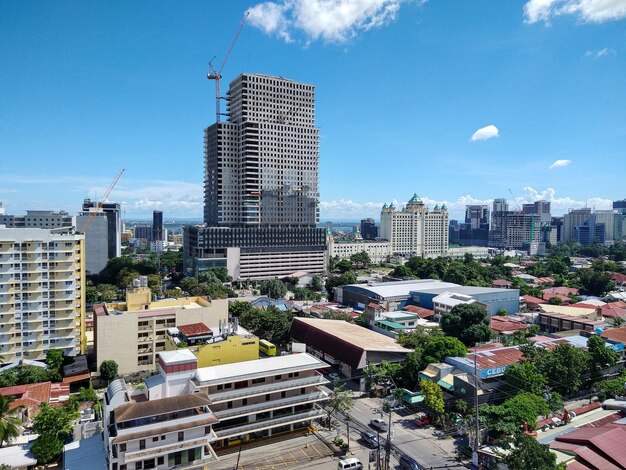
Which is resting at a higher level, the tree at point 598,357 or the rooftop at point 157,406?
the rooftop at point 157,406

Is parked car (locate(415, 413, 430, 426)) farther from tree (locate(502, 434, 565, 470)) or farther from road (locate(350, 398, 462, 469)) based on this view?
tree (locate(502, 434, 565, 470))

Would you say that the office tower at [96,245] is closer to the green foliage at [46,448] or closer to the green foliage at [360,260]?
the green foliage at [360,260]

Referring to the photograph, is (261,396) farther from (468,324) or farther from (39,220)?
(39,220)

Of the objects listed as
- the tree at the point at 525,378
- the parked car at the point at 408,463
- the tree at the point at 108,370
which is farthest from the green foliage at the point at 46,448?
the tree at the point at 525,378

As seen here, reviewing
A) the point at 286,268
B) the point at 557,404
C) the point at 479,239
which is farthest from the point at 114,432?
the point at 479,239

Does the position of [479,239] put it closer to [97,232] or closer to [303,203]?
[303,203]

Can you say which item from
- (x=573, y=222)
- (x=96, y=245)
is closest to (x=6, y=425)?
(x=96, y=245)
